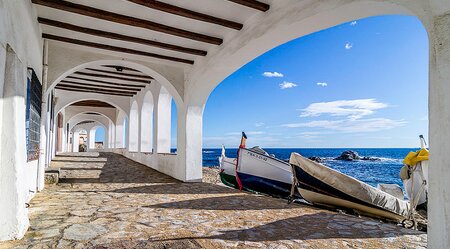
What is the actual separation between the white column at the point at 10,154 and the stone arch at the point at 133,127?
974 centimetres

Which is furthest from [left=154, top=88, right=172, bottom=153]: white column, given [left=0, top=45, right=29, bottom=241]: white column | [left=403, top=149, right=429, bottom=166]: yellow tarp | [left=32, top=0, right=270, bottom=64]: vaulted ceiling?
[left=403, top=149, right=429, bottom=166]: yellow tarp

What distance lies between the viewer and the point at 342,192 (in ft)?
16.0

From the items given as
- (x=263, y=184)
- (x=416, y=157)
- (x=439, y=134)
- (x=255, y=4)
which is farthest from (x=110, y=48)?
(x=416, y=157)

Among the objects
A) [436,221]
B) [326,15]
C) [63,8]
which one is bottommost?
[436,221]

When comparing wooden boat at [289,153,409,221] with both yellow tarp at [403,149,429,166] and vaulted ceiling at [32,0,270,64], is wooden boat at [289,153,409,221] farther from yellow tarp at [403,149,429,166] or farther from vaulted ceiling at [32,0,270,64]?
vaulted ceiling at [32,0,270,64]

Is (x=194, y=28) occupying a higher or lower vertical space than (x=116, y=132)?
higher

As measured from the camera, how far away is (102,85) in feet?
32.8

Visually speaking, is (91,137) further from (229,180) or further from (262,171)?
(262,171)

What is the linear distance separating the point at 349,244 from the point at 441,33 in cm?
208

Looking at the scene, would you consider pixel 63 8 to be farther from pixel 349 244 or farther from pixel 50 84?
pixel 349 244

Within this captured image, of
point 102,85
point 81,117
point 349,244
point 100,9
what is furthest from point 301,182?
point 81,117

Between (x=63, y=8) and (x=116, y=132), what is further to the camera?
(x=116, y=132)

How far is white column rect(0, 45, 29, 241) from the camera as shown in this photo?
255 centimetres

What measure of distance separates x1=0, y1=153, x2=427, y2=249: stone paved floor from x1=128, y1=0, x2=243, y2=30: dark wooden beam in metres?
3.08
